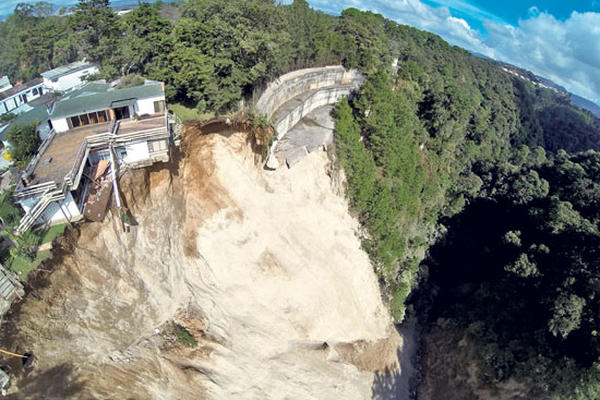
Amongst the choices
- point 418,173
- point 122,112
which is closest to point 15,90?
point 122,112

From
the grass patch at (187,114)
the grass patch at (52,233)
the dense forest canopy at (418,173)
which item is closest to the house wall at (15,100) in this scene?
the dense forest canopy at (418,173)

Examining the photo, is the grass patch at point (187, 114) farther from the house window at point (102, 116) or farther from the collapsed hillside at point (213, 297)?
the house window at point (102, 116)

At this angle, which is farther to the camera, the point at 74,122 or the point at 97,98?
the point at 97,98

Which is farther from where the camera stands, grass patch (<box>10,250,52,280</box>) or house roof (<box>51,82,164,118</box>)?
house roof (<box>51,82,164,118</box>)

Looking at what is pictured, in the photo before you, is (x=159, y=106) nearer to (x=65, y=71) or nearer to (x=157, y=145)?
(x=157, y=145)

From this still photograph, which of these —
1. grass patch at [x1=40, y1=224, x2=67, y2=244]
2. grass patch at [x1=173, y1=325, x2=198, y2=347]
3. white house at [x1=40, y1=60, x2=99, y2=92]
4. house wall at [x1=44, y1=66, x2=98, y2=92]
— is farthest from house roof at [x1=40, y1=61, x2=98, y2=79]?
grass patch at [x1=173, y1=325, x2=198, y2=347]

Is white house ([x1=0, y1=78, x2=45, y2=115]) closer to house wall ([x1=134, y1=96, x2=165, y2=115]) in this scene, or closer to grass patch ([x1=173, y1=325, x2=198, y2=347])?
house wall ([x1=134, y1=96, x2=165, y2=115])

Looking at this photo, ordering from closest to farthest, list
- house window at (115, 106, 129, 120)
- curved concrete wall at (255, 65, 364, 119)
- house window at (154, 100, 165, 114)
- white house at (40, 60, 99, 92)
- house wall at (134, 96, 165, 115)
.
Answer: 1. house window at (115, 106, 129, 120)
2. house wall at (134, 96, 165, 115)
3. house window at (154, 100, 165, 114)
4. curved concrete wall at (255, 65, 364, 119)
5. white house at (40, 60, 99, 92)
